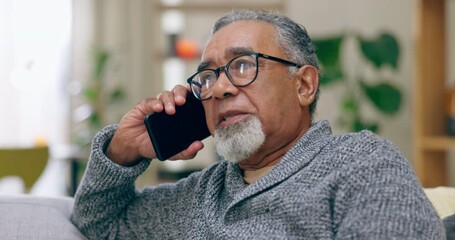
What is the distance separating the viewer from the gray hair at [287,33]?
5.36ft

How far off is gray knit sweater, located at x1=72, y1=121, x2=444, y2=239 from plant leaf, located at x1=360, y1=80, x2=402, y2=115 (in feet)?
9.32

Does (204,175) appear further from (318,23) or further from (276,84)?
(318,23)

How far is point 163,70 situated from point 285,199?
512 centimetres

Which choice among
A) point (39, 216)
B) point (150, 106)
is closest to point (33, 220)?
point (39, 216)

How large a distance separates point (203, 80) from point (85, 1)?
4.73 metres

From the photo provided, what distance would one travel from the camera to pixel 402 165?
4.42 ft

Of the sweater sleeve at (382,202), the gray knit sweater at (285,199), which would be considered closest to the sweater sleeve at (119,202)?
the gray knit sweater at (285,199)

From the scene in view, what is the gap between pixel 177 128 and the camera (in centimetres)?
176

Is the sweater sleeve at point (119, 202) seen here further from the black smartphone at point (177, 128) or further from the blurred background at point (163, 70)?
the blurred background at point (163, 70)

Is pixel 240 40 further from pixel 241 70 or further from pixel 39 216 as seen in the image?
pixel 39 216

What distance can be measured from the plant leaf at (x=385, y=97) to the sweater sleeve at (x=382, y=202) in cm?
311

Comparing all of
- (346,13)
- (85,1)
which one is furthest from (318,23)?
(85,1)

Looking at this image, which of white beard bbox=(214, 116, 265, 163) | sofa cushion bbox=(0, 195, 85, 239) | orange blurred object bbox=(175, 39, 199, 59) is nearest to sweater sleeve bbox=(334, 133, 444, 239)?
white beard bbox=(214, 116, 265, 163)

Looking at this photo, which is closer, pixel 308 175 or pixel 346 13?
pixel 308 175
